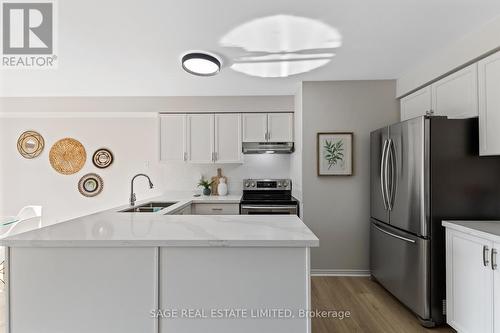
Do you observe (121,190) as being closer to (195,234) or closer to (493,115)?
(195,234)

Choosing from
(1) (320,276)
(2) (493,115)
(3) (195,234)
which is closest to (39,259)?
(3) (195,234)

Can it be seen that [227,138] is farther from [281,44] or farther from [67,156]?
[67,156]

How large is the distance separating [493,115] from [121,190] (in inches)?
183

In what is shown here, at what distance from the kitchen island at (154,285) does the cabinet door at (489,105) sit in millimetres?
1752

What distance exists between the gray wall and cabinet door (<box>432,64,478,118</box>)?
74 cm

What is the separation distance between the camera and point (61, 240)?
1.41m

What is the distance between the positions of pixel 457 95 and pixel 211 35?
221 centimetres

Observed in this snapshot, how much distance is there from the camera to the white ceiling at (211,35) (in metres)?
1.88

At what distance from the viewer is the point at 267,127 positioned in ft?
13.2

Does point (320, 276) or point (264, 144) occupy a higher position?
point (264, 144)

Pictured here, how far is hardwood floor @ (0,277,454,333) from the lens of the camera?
90.0 inches

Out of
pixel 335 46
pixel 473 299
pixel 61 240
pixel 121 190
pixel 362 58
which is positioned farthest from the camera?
pixel 121 190

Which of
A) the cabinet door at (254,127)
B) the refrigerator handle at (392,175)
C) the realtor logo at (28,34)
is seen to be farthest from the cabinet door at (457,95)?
the realtor logo at (28,34)

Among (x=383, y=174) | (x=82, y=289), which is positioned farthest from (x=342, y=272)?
(x=82, y=289)
